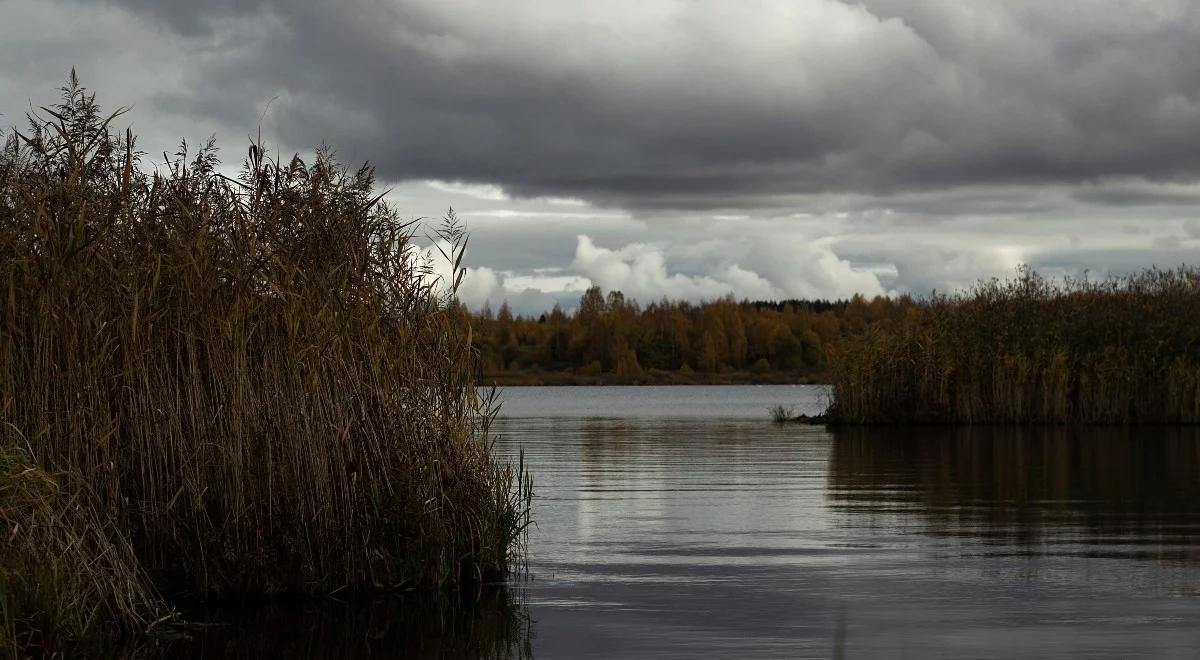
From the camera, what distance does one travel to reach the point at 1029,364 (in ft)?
127

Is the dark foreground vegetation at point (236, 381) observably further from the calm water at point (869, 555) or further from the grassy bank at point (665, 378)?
the grassy bank at point (665, 378)

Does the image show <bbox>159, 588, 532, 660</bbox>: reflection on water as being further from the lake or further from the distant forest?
the distant forest

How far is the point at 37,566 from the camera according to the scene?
9.48 m

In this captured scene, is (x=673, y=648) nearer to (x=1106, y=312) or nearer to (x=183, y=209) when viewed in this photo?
(x=183, y=209)

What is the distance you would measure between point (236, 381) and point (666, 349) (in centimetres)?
11597

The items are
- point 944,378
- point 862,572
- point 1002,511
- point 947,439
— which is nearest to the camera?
point 862,572

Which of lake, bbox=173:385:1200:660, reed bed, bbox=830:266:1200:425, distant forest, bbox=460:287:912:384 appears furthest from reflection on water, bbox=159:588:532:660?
distant forest, bbox=460:287:912:384

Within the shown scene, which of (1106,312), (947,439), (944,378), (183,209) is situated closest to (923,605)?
(183,209)

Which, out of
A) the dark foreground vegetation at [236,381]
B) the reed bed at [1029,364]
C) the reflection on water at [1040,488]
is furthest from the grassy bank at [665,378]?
the dark foreground vegetation at [236,381]

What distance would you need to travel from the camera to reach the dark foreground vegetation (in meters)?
11.0

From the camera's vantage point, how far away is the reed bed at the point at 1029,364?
1506 inches

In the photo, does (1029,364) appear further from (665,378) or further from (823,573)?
(665,378)

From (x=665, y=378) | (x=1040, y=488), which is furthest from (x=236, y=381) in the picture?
(x=665, y=378)

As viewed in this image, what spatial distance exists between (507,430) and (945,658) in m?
31.8
